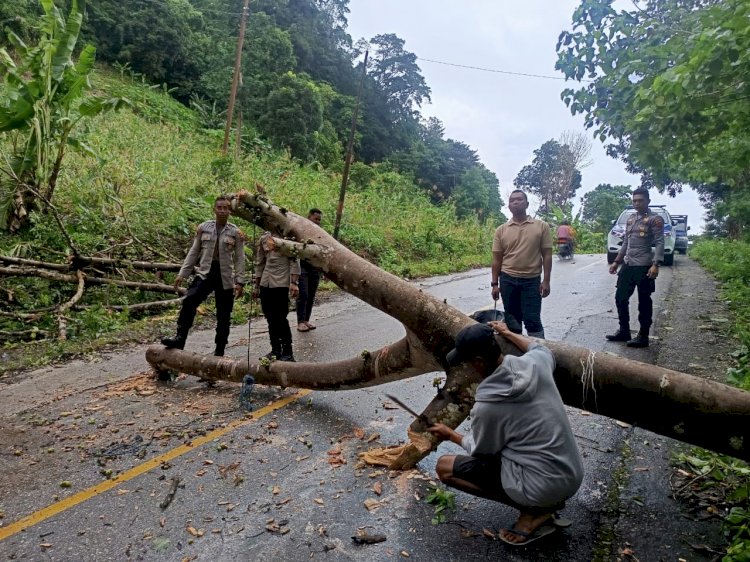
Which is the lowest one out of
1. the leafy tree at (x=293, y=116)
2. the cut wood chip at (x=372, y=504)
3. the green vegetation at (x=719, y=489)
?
the cut wood chip at (x=372, y=504)

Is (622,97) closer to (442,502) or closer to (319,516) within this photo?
(442,502)

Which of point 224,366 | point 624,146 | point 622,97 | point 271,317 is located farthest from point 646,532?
point 624,146

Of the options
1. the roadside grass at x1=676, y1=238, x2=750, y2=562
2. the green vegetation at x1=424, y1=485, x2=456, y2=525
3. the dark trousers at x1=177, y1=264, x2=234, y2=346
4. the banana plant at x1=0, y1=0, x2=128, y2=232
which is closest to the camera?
the roadside grass at x1=676, y1=238, x2=750, y2=562

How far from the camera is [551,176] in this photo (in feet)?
162

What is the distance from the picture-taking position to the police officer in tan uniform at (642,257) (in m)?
6.04

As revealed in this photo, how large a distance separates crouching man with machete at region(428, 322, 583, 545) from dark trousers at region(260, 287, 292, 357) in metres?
3.17

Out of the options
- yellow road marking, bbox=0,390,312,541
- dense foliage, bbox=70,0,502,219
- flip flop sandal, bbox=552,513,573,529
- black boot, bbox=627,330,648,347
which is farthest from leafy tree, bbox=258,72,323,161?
A: flip flop sandal, bbox=552,513,573,529

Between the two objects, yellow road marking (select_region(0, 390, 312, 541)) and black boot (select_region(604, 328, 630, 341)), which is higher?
black boot (select_region(604, 328, 630, 341))

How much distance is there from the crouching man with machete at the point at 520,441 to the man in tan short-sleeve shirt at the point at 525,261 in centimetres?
256

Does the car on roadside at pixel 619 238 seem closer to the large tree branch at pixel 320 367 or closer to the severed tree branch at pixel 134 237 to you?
the severed tree branch at pixel 134 237

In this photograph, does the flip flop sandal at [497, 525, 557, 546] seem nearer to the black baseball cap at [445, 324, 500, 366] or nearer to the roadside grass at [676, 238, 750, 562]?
the roadside grass at [676, 238, 750, 562]

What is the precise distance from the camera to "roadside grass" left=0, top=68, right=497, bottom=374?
730 centimetres

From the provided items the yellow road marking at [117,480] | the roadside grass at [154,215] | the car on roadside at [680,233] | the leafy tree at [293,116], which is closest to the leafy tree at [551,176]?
the car on roadside at [680,233]

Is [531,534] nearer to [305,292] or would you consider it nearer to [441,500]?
[441,500]
